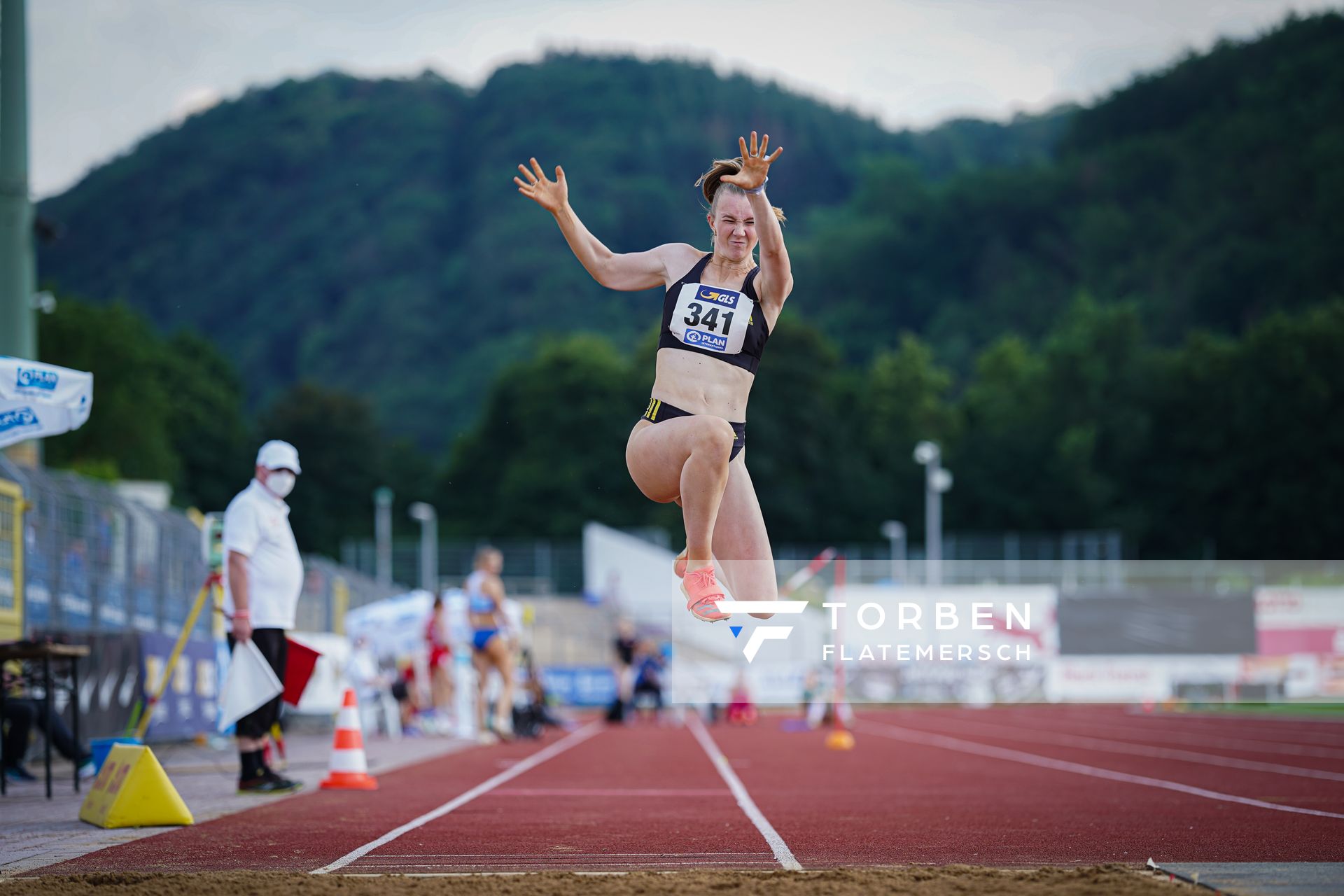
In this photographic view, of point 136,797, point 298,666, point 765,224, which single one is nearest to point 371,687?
point 298,666

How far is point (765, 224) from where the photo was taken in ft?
21.0

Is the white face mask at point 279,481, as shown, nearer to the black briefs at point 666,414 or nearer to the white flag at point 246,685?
the white flag at point 246,685

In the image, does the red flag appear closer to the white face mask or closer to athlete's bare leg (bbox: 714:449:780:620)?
the white face mask

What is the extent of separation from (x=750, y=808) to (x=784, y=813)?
41 cm

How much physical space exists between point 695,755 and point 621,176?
348ft

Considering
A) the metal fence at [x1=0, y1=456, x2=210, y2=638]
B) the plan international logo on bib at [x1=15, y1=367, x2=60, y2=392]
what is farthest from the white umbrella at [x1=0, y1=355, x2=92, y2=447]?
the metal fence at [x1=0, y1=456, x2=210, y2=638]

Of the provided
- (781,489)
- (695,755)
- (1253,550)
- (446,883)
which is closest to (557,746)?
(695,755)

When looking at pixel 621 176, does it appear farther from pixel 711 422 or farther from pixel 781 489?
pixel 711 422

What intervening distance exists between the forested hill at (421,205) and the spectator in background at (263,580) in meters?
92.5

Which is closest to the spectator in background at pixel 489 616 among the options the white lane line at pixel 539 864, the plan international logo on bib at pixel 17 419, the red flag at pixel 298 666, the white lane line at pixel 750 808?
the white lane line at pixel 750 808

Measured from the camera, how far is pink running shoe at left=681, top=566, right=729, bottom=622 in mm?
6395

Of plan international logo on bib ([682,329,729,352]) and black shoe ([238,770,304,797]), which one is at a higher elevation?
plan international logo on bib ([682,329,729,352])

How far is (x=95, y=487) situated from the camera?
15016 mm

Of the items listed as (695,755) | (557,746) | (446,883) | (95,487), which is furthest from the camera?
(557,746)
